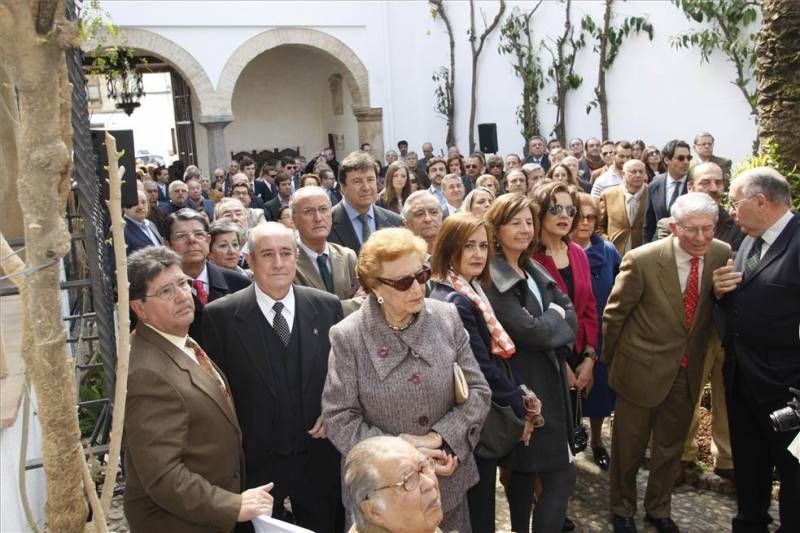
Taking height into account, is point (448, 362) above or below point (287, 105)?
below

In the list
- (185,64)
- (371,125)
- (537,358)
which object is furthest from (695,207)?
(371,125)

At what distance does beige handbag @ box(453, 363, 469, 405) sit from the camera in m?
3.09

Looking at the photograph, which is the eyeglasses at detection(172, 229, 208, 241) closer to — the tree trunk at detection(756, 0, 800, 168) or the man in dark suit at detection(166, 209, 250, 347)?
the man in dark suit at detection(166, 209, 250, 347)

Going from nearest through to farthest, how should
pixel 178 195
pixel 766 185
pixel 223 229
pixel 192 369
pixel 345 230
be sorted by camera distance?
pixel 192 369 → pixel 766 185 → pixel 223 229 → pixel 345 230 → pixel 178 195

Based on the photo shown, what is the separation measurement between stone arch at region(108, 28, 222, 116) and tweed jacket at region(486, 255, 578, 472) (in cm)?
1544

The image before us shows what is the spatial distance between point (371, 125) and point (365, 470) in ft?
59.6

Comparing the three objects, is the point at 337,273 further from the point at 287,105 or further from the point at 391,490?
the point at 287,105

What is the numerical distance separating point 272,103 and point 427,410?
67.7 feet

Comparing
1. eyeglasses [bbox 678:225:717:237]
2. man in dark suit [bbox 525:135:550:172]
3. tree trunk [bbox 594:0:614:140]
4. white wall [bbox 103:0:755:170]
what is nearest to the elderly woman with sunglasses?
eyeglasses [bbox 678:225:717:237]

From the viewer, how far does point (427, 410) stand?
121 inches

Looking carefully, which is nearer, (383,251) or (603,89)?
(383,251)

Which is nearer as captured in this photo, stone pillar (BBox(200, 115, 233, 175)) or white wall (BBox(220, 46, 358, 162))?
stone pillar (BBox(200, 115, 233, 175))

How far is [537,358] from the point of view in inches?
151

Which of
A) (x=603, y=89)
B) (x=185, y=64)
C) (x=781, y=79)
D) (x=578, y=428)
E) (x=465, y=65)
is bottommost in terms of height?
(x=578, y=428)
